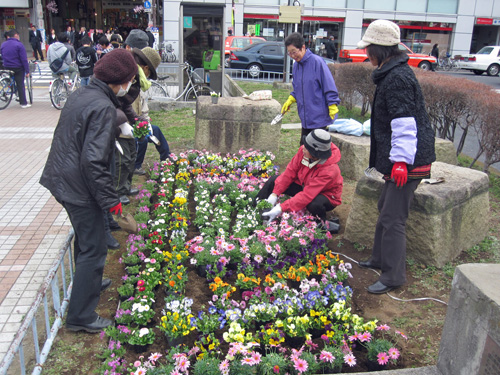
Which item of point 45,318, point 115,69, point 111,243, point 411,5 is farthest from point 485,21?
point 45,318

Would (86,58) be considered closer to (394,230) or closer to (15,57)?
(15,57)

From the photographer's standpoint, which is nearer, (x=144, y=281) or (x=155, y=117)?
(x=144, y=281)

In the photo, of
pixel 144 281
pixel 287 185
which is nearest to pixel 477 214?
pixel 287 185

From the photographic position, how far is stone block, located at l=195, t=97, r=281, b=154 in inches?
272

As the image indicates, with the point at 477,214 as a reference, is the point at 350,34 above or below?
above

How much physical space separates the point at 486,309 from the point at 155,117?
8.56m

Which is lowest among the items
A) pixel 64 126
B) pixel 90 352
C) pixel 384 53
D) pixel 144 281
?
pixel 90 352

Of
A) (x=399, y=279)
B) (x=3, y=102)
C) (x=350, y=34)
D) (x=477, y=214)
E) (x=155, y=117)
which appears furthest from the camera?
(x=350, y=34)

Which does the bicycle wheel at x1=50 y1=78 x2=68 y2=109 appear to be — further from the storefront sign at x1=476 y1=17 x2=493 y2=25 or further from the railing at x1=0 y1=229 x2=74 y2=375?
the storefront sign at x1=476 y1=17 x2=493 y2=25

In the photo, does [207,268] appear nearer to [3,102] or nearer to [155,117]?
[155,117]

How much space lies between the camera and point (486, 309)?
7.06 ft

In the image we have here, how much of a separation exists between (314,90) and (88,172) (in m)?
2.94

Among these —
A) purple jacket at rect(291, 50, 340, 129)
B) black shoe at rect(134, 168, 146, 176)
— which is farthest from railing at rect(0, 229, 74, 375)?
purple jacket at rect(291, 50, 340, 129)

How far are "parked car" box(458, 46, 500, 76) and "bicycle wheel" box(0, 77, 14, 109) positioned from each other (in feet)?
73.6
